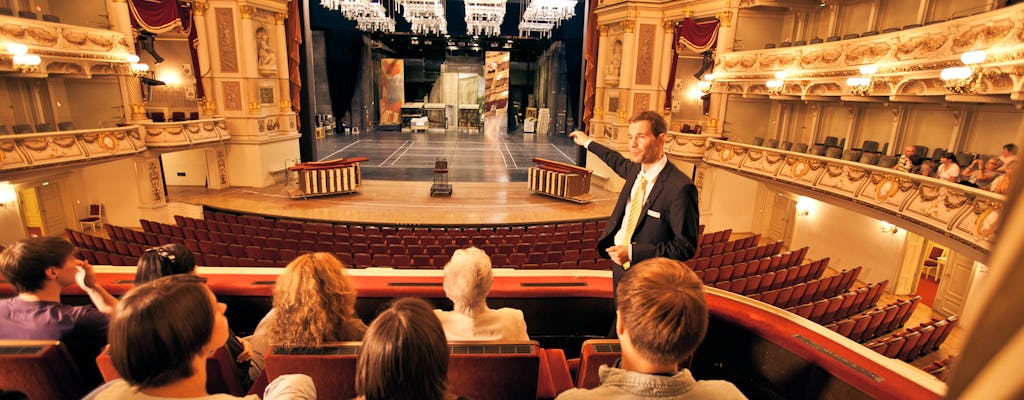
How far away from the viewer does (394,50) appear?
34.2 meters

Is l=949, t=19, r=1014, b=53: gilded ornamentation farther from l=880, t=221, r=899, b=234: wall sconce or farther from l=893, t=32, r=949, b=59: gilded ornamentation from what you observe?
l=880, t=221, r=899, b=234: wall sconce

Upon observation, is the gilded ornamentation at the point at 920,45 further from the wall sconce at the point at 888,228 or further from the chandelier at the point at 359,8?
the chandelier at the point at 359,8

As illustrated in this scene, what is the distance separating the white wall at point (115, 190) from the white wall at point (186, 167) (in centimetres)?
307

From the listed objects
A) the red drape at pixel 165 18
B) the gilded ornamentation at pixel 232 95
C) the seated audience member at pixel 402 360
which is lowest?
the seated audience member at pixel 402 360

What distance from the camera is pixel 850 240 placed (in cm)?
1142

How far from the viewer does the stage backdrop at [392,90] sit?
31.5 meters

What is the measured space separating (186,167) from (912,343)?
1868cm

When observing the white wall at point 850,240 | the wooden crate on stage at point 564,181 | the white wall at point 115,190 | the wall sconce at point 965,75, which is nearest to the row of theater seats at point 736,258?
the white wall at point 850,240

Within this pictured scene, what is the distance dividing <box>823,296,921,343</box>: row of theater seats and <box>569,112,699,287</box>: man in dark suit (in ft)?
16.2

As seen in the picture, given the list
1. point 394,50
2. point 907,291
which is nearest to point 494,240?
point 907,291

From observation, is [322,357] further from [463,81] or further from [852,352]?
[463,81]

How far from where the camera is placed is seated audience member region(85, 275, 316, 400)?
1.41 m

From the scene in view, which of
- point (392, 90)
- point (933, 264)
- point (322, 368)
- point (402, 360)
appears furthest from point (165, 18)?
point (933, 264)

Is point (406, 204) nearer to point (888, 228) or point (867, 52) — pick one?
point (867, 52)
